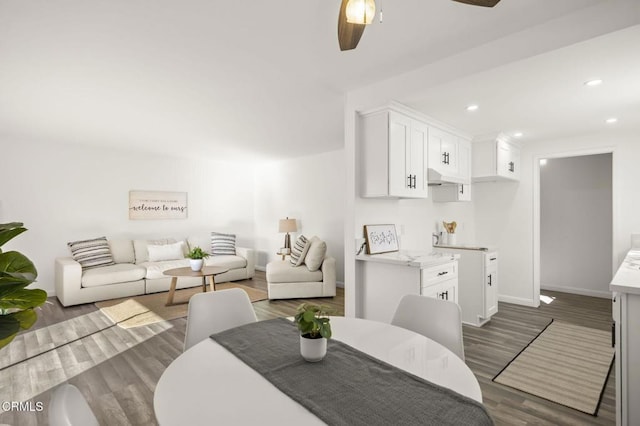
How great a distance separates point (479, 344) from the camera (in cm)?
332

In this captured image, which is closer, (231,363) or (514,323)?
(231,363)

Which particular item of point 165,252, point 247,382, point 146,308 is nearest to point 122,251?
point 165,252

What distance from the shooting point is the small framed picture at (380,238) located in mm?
3346

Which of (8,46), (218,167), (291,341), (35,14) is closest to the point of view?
(291,341)

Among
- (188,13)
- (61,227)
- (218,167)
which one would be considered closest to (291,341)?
(188,13)

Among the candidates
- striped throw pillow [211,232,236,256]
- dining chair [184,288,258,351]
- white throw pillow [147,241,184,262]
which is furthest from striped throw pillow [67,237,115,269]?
dining chair [184,288,258,351]

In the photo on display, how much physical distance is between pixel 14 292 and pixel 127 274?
4.63 metres

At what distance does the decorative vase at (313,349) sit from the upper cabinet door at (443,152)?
A: 9.19 ft

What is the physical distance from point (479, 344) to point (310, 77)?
3075 millimetres

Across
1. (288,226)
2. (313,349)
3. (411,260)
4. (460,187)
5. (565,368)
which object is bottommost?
(565,368)

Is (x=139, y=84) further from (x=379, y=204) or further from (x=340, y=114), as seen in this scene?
(x=379, y=204)

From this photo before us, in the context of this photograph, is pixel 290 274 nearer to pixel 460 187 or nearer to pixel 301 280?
pixel 301 280

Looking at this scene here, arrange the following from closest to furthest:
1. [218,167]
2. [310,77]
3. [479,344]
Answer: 1. [310,77]
2. [479,344]
3. [218,167]

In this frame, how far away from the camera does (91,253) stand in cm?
518
